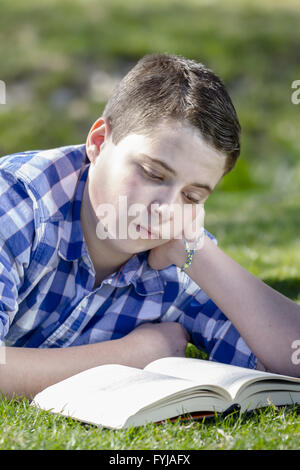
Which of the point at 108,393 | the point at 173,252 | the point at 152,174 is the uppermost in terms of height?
the point at 152,174

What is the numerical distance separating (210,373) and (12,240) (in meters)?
0.92

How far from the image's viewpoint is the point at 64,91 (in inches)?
569

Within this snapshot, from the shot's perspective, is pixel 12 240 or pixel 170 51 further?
pixel 170 51

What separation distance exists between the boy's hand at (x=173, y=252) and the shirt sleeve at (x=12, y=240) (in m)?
0.61

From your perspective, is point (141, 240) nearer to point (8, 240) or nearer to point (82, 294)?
point (82, 294)

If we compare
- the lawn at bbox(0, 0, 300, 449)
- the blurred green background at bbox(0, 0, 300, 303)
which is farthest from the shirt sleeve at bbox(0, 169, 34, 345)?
the blurred green background at bbox(0, 0, 300, 303)

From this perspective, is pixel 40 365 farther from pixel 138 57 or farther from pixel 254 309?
pixel 138 57

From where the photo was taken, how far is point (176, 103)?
8.46 feet

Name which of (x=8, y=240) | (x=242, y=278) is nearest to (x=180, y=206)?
(x=242, y=278)

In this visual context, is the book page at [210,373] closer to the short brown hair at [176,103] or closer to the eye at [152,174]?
the eye at [152,174]

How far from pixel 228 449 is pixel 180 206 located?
1058mm

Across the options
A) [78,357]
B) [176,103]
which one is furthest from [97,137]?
[78,357]

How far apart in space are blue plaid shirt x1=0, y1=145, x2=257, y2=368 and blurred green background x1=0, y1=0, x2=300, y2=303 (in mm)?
7002

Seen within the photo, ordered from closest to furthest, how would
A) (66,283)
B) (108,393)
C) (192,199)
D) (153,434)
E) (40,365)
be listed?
(153,434)
(108,393)
(40,365)
(192,199)
(66,283)
